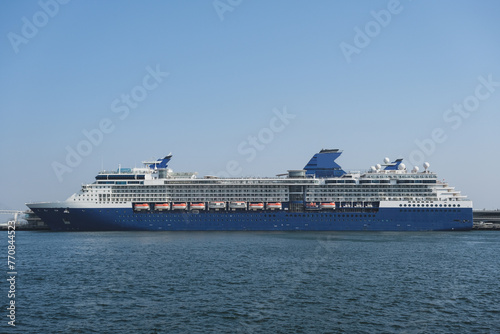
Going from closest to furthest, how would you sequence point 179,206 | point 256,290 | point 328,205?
point 256,290, point 179,206, point 328,205

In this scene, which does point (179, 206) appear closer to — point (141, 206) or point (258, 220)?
point (141, 206)

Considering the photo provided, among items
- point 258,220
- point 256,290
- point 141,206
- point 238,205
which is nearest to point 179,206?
point 141,206

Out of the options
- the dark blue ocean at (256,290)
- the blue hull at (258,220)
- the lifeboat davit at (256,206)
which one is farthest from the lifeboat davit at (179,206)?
the dark blue ocean at (256,290)

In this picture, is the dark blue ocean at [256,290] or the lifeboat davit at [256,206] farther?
the lifeboat davit at [256,206]

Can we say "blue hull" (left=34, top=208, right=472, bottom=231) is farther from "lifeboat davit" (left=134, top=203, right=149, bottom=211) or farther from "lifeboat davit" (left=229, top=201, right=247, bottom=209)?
"lifeboat davit" (left=229, top=201, right=247, bottom=209)

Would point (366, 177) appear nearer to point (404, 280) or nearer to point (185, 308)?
point (404, 280)

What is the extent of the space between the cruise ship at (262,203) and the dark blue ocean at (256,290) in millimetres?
21395

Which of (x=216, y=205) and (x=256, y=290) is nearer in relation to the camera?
(x=256, y=290)

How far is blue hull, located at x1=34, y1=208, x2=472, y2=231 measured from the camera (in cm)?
6812

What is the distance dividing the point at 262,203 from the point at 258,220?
328cm

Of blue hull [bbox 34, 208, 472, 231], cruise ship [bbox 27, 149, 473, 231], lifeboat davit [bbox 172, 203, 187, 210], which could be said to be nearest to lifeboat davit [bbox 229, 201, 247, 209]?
cruise ship [bbox 27, 149, 473, 231]

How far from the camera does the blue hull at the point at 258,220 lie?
2682 inches

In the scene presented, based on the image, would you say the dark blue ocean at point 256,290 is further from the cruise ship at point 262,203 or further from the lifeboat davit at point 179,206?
the lifeboat davit at point 179,206

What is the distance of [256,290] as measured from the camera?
27.3 meters
